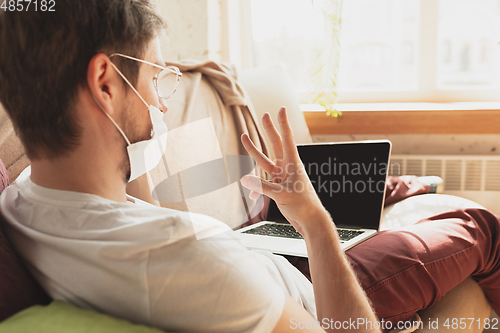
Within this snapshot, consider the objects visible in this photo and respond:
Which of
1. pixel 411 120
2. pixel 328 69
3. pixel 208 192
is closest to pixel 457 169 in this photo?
pixel 411 120

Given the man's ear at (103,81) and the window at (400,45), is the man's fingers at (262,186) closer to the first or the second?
the man's ear at (103,81)

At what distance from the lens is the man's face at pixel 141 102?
67 cm

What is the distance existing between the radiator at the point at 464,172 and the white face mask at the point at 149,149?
1505 millimetres

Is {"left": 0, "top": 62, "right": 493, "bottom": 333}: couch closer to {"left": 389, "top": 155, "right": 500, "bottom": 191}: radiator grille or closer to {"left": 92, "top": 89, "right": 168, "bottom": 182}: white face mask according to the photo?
{"left": 92, "top": 89, "right": 168, "bottom": 182}: white face mask

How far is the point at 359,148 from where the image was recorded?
1.46m

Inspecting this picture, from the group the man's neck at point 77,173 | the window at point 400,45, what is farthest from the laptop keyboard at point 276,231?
the window at point 400,45

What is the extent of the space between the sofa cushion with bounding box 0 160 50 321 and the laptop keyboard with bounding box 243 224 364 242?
0.76 m

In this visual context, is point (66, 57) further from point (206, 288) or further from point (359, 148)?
point (359, 148)

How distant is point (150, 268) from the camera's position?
0.54 meters

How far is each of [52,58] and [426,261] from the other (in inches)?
37.3

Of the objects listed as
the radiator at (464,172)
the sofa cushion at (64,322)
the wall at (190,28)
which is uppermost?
the wall at (190,28)

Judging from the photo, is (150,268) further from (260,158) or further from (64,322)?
(260,158)

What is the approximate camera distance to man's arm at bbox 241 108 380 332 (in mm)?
744

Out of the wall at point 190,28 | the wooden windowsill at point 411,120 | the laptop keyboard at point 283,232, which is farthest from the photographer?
the wall at point 190,28
